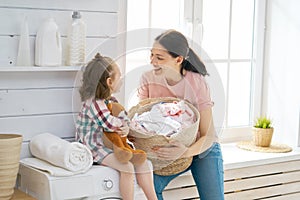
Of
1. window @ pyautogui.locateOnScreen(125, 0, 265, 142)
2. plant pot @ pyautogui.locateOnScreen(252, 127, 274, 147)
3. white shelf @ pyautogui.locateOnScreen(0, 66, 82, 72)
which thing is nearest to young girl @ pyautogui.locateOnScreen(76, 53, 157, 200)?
white shelf @ pyautogui.locateOnScreen(0, 66, 82, 72)

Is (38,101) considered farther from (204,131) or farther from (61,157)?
(204,131)

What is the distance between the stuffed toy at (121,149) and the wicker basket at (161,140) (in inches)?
1.9

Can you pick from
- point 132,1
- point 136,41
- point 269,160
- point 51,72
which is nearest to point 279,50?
point 269,160

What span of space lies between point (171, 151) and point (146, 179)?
0.53ft

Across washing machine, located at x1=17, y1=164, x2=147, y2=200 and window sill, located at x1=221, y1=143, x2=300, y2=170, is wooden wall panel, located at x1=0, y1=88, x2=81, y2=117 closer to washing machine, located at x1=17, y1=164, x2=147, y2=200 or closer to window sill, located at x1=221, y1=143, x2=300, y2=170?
washing machine, located at x1=17, y1=164, x2=147, y2=200

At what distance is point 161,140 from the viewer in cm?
247

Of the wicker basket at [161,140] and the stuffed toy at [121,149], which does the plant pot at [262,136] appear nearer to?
the wicker basket at [161,140]

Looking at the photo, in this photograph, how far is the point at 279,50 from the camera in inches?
138

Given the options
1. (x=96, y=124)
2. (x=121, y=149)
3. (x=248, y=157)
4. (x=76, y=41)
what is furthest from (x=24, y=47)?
(x=248, y=157)

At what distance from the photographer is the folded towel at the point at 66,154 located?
2.31m

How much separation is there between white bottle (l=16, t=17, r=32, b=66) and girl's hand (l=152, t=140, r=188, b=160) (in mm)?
645

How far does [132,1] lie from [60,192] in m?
1.11

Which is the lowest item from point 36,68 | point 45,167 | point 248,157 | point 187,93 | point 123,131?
point 248,157

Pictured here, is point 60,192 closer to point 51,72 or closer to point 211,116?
point 51,72
